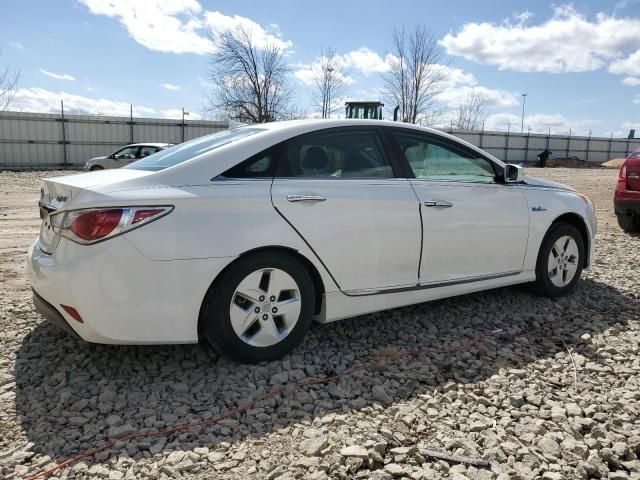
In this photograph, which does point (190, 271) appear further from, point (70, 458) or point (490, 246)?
point (490, 246)

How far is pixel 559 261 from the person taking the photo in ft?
15.2

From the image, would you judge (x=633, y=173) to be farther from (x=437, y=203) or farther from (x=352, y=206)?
(x=352, y=206)

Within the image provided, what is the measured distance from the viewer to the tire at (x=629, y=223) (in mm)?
8230

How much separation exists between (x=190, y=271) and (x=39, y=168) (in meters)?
25.9

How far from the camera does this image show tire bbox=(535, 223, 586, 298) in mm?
4535

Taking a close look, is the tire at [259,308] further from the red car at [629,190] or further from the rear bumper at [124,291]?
the red car at [629,190]

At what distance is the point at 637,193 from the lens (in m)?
7.73

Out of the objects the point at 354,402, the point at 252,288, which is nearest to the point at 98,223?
the point at 252,288

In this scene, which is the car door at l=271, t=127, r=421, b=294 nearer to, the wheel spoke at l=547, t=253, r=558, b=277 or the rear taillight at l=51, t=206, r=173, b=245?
the rear taillight at l=51, t=206, r=173, b=245

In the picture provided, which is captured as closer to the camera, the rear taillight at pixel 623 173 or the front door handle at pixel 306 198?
the front door handle at pixel 306 198

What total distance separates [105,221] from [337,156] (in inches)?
59.4

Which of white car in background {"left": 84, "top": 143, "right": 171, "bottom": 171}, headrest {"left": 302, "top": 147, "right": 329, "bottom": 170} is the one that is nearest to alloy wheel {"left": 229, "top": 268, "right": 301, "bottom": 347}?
headrest {"left": 302, "top": 147, "right": 329, "bottom": 170}

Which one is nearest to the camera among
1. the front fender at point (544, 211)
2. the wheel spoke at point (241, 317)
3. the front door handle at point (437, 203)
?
the wheel spoke at point (241, 317)

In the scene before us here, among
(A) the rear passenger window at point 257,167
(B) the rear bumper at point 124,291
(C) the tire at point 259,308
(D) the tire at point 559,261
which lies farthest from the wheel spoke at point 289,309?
(D) the tire at point 559,261
